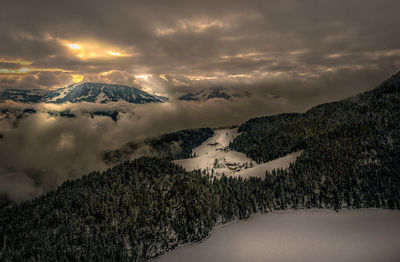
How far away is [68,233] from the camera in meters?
192

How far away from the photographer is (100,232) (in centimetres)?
18812

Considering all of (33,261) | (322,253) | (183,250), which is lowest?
(33,261)

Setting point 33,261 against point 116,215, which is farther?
point 116,215

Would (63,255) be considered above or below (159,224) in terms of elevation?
below

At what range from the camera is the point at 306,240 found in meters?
158

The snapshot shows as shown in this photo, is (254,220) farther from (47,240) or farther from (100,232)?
(47,240)

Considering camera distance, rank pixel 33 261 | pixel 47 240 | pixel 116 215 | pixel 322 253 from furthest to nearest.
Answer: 1. pixel 116 215
2. pixel 47 240
3. pixel 33 261
4. pixel 322 253

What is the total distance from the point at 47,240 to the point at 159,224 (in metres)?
87.7

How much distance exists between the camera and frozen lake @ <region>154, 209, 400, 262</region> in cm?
13900

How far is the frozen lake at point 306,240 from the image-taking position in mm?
139000

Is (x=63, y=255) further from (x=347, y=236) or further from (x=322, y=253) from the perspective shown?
(x=347, y=236)

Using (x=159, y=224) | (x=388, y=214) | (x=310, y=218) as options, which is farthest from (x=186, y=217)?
(x=388, y=214)

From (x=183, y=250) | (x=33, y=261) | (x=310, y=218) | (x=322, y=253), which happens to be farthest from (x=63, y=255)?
(x=310, y=218)

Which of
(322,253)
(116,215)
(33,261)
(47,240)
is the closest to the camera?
(322,253)
